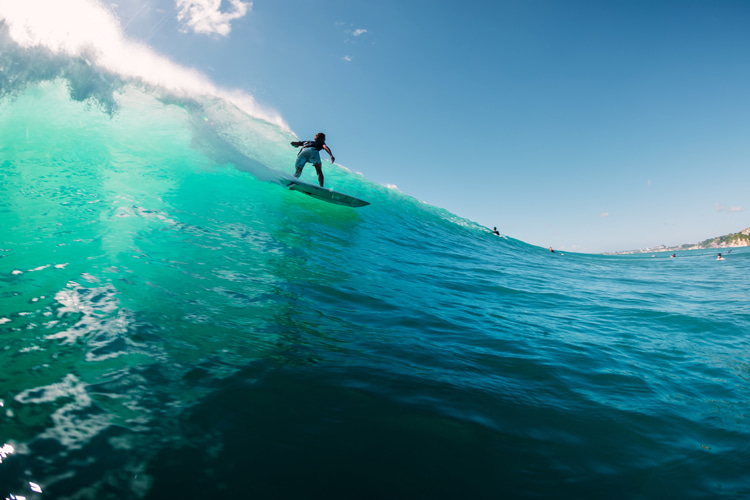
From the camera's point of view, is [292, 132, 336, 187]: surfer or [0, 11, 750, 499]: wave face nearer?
[0, 11, 750, 499]: wave face

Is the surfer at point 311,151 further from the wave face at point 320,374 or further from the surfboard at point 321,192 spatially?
the wave face at point 320,374

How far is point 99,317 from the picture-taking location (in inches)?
134

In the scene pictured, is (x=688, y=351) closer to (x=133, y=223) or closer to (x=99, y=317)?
(x=99, y=317)

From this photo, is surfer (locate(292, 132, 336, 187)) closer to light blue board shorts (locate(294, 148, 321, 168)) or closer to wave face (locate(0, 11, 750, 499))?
light blue board shorts (locate(294, 148, 321, 168))

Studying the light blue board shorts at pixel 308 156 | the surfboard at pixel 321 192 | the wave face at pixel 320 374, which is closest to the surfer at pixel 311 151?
the light blue board shorts at pixel 308 156

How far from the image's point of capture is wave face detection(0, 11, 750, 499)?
6.33ft

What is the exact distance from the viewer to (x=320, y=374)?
2842mm

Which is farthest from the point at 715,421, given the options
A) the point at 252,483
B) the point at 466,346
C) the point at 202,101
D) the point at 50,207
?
the point at 202,101

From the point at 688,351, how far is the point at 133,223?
400 inches

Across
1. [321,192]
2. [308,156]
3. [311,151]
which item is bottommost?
[321,192]

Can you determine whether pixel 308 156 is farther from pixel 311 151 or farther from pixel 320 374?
pixel 320 374

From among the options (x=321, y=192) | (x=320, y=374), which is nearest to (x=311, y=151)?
(x=321, y=192)

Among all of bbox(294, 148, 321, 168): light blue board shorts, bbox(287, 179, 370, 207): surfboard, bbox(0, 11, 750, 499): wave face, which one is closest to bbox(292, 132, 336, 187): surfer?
bbox(294, 148, 321, 168): light blue board shorts

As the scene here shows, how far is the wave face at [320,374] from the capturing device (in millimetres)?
1931
